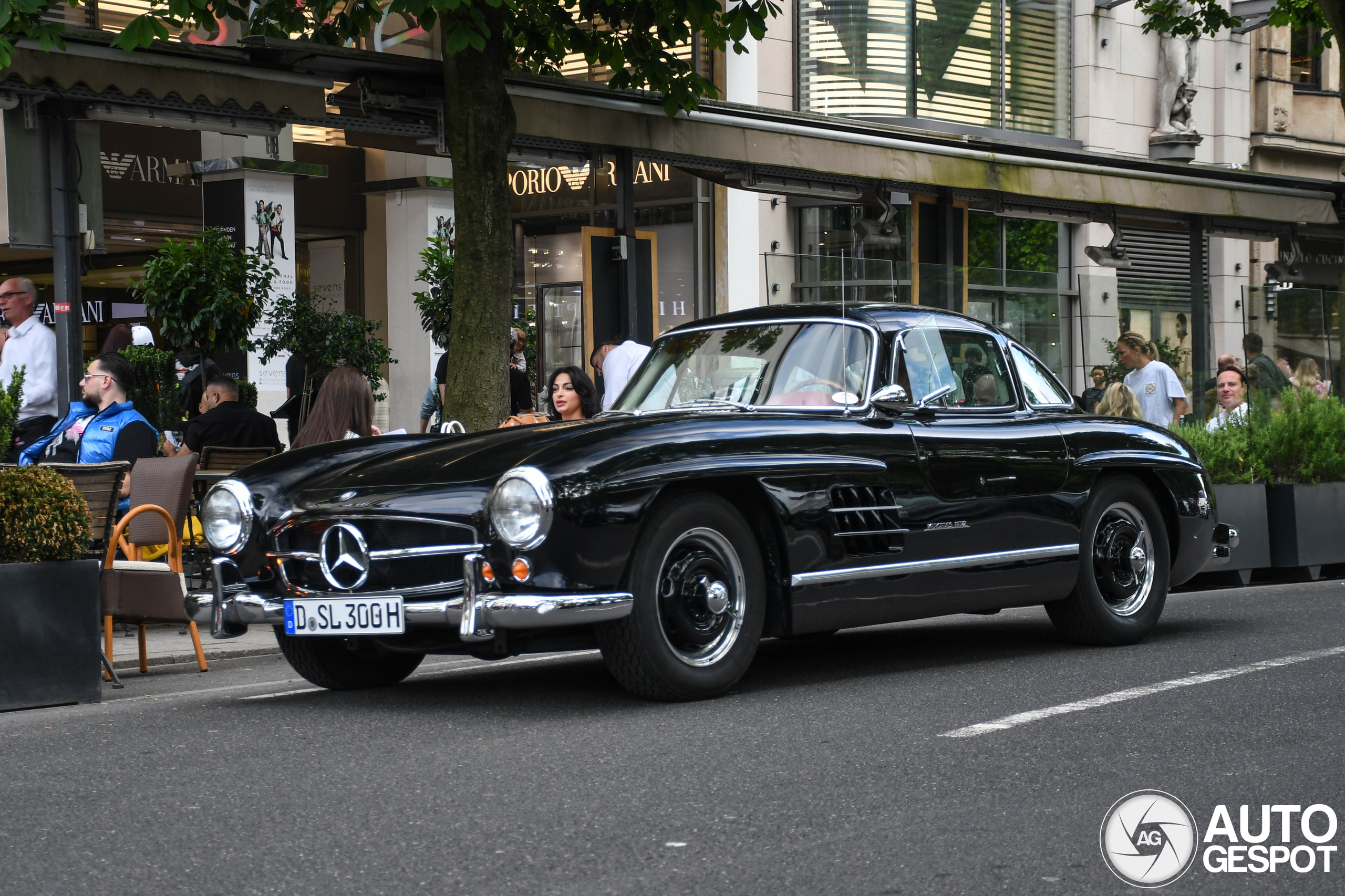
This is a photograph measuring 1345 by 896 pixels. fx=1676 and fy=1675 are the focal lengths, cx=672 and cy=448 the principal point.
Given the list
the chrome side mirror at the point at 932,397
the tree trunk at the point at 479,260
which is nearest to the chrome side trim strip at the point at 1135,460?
the chrome side mirror at the point at 932,397

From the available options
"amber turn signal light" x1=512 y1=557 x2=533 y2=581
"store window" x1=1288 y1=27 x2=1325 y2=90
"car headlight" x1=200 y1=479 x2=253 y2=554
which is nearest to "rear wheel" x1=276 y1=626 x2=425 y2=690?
"car headlight" x1=200 y1=479 x2=253 y2=554

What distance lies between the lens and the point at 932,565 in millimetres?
6945

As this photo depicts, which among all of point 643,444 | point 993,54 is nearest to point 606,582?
point 643,444

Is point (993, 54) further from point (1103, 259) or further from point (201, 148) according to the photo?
point (201, 148)

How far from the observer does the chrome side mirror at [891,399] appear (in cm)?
700

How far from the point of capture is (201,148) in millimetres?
18312

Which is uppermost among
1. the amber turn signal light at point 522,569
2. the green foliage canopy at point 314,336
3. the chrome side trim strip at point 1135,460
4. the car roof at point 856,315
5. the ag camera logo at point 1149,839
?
the green foliage canopy at point 314,336

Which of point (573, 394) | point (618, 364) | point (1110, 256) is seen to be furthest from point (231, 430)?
point (1110, 256)

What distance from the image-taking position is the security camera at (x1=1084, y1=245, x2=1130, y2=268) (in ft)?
68.2

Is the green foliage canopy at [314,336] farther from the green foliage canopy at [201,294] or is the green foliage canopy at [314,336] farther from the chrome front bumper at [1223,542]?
the chrome front bumper at [1223,542]

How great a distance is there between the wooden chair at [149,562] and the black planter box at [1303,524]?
7817mm

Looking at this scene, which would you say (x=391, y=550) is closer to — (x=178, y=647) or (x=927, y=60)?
(x=178, y=647)

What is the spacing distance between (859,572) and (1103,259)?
1534 centimetres

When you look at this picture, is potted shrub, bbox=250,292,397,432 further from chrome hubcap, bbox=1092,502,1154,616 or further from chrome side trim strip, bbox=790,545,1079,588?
chrome side trim strip, bbox=790,545,1079,588
